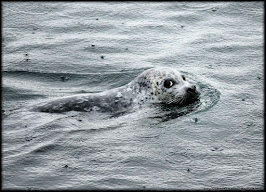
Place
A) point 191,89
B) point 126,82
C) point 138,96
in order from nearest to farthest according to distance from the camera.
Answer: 1. point 191,89
2. point 138,96
3. point 126,82

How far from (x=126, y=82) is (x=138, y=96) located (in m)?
0.99

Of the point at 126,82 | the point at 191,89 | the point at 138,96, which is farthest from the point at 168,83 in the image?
the point at 126,82

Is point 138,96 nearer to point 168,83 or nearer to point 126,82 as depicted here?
point 168,83

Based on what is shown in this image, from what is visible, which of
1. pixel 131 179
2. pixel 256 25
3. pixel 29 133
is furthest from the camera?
pixel 256 25

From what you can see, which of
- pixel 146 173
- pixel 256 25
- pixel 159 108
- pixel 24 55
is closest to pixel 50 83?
pixel 24 55

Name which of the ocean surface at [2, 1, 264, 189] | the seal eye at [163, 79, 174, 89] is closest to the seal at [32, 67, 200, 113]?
the seal eye at [163, 79, 174, 89]

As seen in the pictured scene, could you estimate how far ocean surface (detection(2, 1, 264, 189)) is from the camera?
7832 mm

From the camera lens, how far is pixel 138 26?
46.4 feet

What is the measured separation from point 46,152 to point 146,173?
4.77 feet

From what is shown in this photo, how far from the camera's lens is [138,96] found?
10.3 meters

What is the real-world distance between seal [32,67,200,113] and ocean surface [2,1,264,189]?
18 cm

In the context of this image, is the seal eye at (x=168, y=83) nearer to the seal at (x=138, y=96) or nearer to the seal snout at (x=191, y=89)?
the seal at (x=138, y=96)

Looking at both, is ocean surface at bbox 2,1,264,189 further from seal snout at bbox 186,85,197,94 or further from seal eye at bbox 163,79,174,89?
seal eye at bbox 163,79,174,89

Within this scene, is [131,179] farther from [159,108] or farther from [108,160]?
[159,108]
